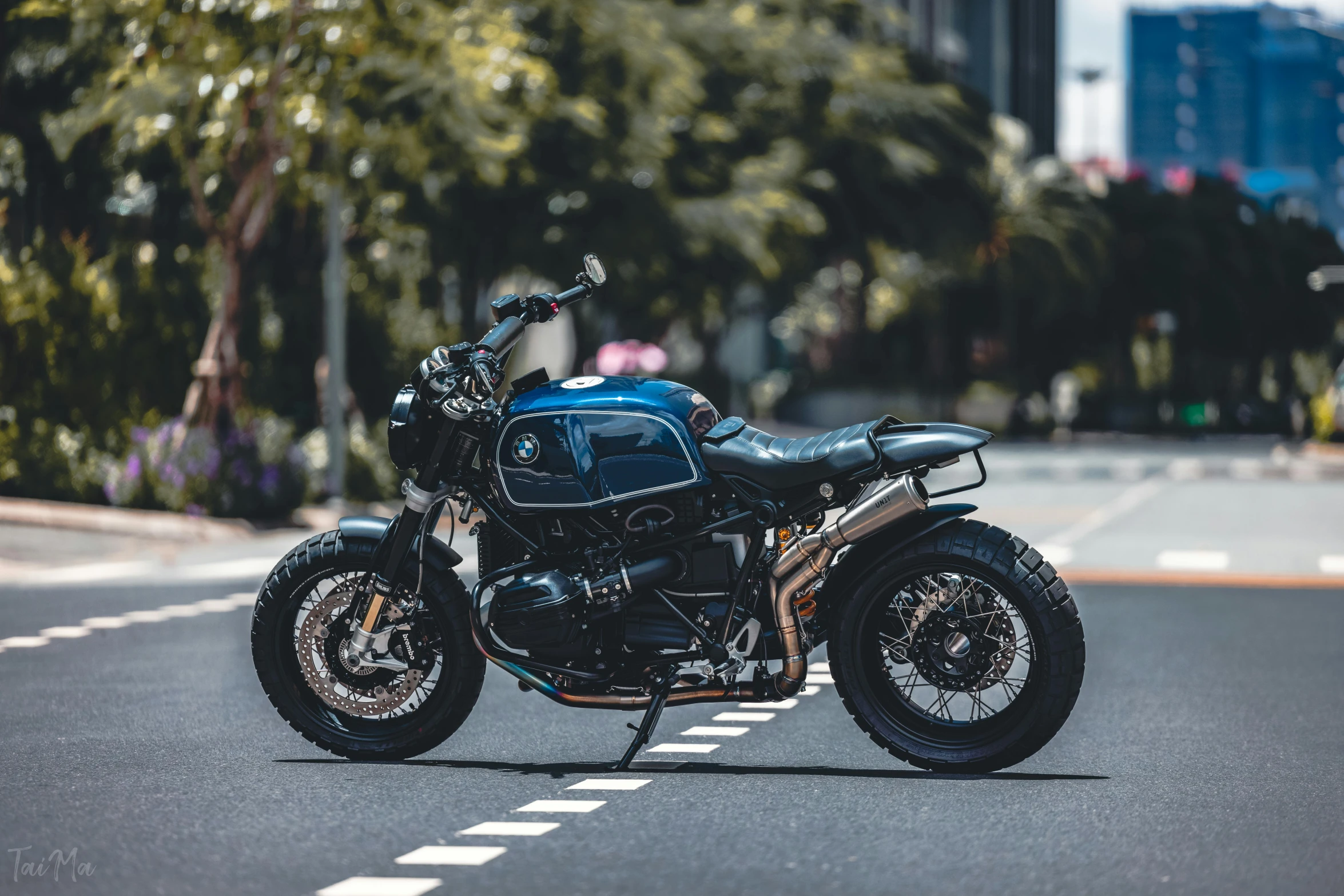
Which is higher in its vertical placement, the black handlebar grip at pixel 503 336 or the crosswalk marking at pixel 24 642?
the black handlebar grip at pixel 503 336

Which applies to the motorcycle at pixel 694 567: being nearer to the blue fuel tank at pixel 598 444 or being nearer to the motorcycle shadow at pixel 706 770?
the blue fuel tank at pixel 598 444

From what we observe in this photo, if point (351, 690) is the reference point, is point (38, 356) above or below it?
above

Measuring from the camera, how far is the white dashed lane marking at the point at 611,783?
23.8 feet

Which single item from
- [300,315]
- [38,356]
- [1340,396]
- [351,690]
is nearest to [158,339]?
[38,356]

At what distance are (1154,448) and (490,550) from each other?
4553 centimetres

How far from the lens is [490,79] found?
21547 mm

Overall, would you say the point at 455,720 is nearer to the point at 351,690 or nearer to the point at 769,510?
the point at 351,690

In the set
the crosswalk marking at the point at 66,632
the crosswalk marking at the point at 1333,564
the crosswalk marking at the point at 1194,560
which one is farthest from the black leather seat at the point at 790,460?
the crosswalk marking at the point at 1333,564

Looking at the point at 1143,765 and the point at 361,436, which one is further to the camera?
the point at 361,436

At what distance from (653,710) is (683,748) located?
932mm

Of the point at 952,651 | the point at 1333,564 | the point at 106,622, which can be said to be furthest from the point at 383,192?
the point at 952,651

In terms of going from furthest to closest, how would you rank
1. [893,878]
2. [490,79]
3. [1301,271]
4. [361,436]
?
[1301,271], [361,436], [490,79], [893,878]

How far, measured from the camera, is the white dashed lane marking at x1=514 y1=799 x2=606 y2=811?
6.88 meters

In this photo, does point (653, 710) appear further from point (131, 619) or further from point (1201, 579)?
point (1201, 579)
